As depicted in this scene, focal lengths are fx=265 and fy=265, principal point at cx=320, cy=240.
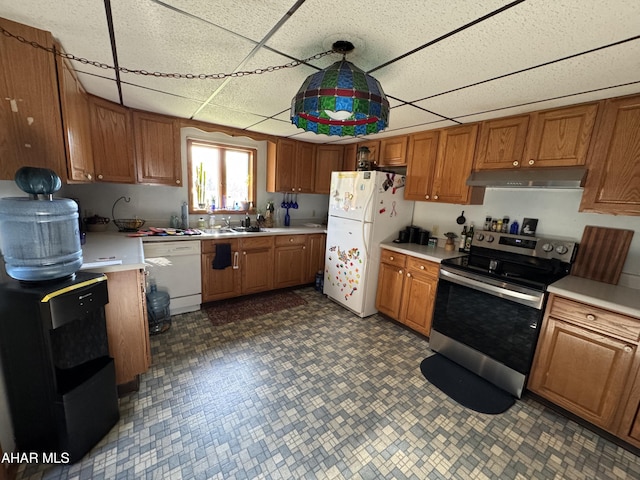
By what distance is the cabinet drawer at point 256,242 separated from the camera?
10.6ft

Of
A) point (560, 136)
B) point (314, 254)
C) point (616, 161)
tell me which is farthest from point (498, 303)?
point (314, 254)

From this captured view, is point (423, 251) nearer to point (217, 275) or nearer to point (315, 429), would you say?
point (315, 429)

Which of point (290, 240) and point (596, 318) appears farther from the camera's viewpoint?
point (290, 240)

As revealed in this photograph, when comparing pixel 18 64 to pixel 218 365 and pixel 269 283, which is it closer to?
pixel 218 365

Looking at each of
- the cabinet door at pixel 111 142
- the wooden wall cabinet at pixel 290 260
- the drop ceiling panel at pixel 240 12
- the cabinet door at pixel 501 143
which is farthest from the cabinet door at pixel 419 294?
the cabinet door at pixel 111 142

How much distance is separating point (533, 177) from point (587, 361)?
1.32 metres

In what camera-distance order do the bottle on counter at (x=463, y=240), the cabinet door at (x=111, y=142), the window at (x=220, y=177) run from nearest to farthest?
the cabinet door at (x=111, y=142)
the bottle on counter at (x=463, y=240)
the window at (x=220, y=177)

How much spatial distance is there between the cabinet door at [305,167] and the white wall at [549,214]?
1.97 meters

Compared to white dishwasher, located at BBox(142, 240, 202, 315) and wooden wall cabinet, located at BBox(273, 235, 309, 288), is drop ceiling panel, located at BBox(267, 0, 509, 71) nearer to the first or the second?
white dishwasher, located at BBox(142, 240, 202, 315)

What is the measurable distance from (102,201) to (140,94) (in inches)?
53.2

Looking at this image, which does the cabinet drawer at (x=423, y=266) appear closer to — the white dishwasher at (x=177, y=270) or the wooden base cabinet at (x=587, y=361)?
the wooden base cabinet at (x=587, y=361)

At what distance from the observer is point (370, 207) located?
2.89 m

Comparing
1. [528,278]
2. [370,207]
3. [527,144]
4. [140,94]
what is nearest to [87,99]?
[140,94]

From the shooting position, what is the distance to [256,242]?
3328 millimetres
